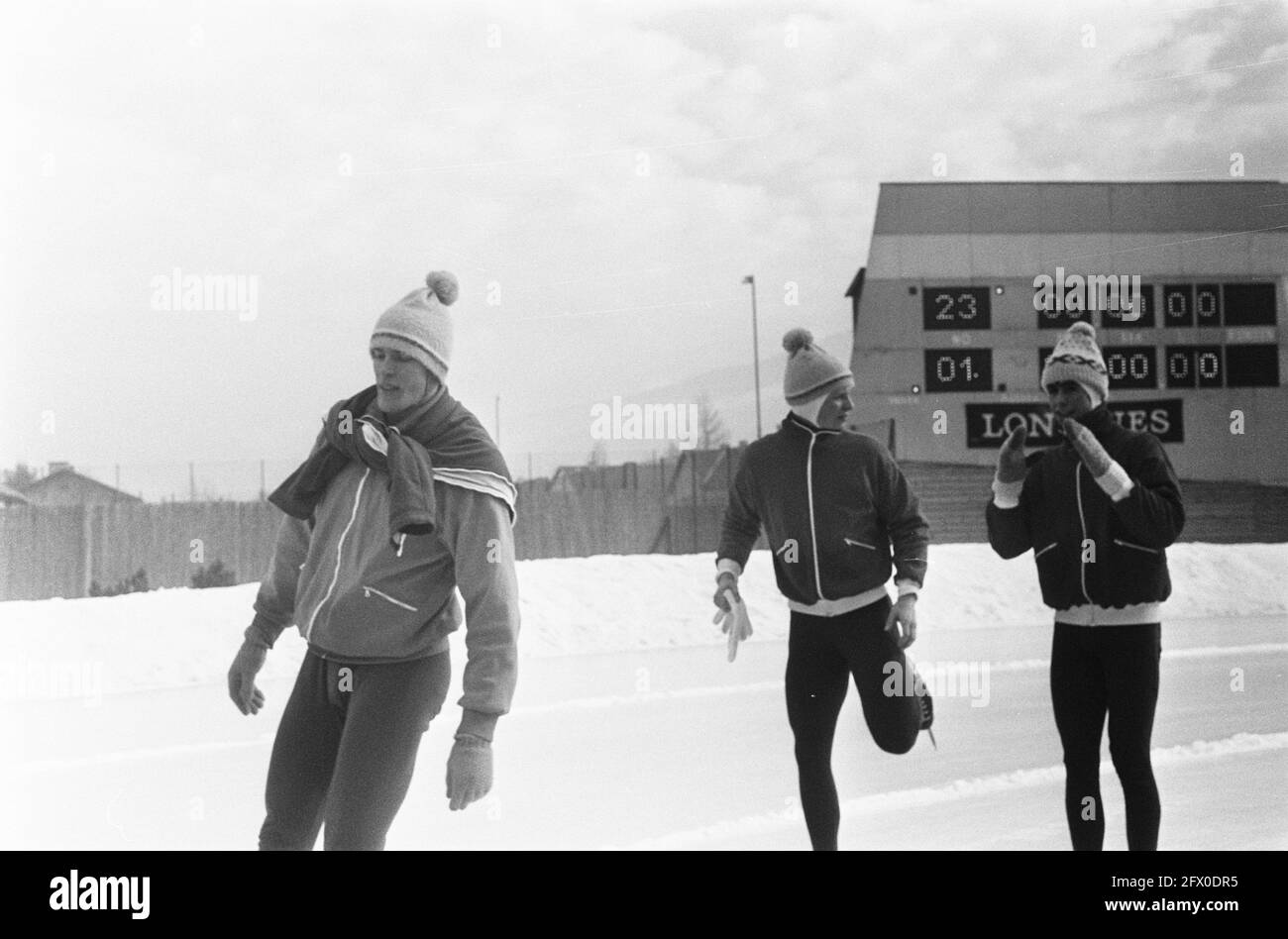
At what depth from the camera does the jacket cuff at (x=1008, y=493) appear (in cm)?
371

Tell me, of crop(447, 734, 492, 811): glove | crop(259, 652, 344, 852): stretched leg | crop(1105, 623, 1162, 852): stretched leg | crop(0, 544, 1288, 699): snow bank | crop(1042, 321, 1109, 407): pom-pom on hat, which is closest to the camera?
crop(447, 734, 492, 811): glove

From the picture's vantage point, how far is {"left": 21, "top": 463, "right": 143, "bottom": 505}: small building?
5.55 m

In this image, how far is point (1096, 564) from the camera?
357cm

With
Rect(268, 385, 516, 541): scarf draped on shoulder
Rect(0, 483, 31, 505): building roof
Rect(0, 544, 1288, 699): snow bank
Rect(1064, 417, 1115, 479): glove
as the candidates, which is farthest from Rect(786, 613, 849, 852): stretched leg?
Rect(0, 483, 31, 505): building roof

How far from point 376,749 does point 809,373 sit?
74.1 inches

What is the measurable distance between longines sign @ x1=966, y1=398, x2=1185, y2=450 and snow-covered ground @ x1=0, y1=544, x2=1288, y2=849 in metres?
0.64

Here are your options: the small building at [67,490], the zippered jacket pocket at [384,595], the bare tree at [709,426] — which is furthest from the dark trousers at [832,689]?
the small building at [67,490]

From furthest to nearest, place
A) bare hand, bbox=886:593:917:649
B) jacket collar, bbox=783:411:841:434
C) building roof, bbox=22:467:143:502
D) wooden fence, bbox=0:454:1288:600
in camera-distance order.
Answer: building roof, bbox=22:467:143:502 → wooden fence, bbox=0:454:1288:600 → jacket collar, bbox=783:411:841:434 → bare hand, bbox=886:593:917:649

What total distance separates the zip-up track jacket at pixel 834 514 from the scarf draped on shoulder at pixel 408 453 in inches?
43.3

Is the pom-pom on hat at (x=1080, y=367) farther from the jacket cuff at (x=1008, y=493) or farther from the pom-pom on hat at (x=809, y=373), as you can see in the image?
the pom-pom on hat at (x=809, y=373)

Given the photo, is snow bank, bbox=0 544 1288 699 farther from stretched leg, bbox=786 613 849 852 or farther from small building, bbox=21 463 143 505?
stretched leg, bbox=786 613 849 852
